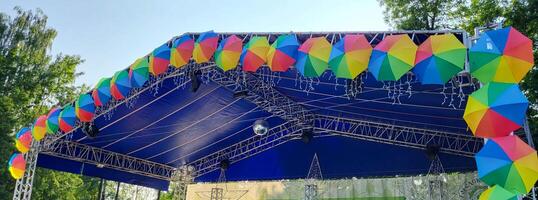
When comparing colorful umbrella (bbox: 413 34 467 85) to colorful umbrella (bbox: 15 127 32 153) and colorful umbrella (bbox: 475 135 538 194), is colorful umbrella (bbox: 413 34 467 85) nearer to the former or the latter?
colorful umbrella (bbox: 475 135 538 194)

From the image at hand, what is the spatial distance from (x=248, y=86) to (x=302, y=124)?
6.22ft

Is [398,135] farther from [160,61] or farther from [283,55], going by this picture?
→ [160,61]

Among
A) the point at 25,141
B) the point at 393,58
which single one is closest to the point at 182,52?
the point at 393,58

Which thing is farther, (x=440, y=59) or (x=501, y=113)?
(x=440, y=59)

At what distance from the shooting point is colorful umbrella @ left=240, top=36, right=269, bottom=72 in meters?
6.05

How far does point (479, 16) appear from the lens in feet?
39.7

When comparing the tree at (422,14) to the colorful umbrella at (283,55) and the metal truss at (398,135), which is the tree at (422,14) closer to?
the metal truss at (398,135)

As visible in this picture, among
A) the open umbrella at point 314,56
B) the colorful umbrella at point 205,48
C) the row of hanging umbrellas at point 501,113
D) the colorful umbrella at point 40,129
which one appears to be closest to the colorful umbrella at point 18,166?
the colorful umbrella at point 40,129

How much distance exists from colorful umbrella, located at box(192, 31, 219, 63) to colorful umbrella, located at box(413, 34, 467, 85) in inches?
107

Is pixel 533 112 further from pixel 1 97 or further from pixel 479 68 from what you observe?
pixel 1 97

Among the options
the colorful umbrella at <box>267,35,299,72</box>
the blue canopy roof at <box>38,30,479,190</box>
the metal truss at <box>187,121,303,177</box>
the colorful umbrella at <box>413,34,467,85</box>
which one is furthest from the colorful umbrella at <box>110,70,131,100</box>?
the colorful umbrella at <box>413,34,467,85</box>

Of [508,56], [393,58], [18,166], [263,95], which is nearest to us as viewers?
[508,56]

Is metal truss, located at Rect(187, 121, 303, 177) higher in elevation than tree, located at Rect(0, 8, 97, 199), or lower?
lower

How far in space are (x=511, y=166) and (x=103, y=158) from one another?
856 cm
